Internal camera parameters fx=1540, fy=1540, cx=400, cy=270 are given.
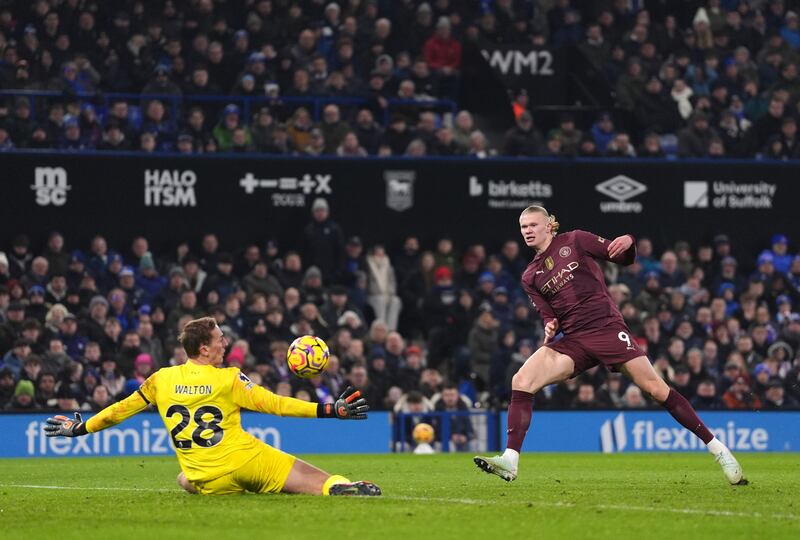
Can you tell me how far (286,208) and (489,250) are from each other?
3.64m

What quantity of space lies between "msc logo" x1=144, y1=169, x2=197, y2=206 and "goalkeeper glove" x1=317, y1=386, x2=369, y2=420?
1492 cm

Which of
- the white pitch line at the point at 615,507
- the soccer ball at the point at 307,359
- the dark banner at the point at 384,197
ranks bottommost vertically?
the white pitch line at the point at 615,507

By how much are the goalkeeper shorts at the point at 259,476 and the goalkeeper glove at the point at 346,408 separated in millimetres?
682

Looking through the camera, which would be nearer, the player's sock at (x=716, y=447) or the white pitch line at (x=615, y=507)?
the white pitch line at (x=615, y=507)

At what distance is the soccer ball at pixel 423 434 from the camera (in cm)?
2086

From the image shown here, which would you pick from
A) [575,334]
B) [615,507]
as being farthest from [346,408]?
[575,334]

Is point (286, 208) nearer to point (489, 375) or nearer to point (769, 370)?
point (489, 375)

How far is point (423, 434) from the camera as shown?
2084 cm

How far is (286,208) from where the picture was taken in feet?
80.9

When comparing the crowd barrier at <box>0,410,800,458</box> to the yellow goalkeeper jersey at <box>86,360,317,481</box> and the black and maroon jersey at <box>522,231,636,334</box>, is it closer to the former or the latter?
the black and maroon jersey at <box>522,231,636,334</box>

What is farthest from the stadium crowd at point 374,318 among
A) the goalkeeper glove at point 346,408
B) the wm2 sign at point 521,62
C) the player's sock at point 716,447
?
the goalkeeper glove at point 346,408

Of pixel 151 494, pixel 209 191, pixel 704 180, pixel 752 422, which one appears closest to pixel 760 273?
pixel 704 180

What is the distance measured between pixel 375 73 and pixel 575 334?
13.8m

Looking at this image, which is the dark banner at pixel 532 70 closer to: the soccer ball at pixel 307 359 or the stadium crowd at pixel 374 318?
the stadium crowd at pixel 374 318
